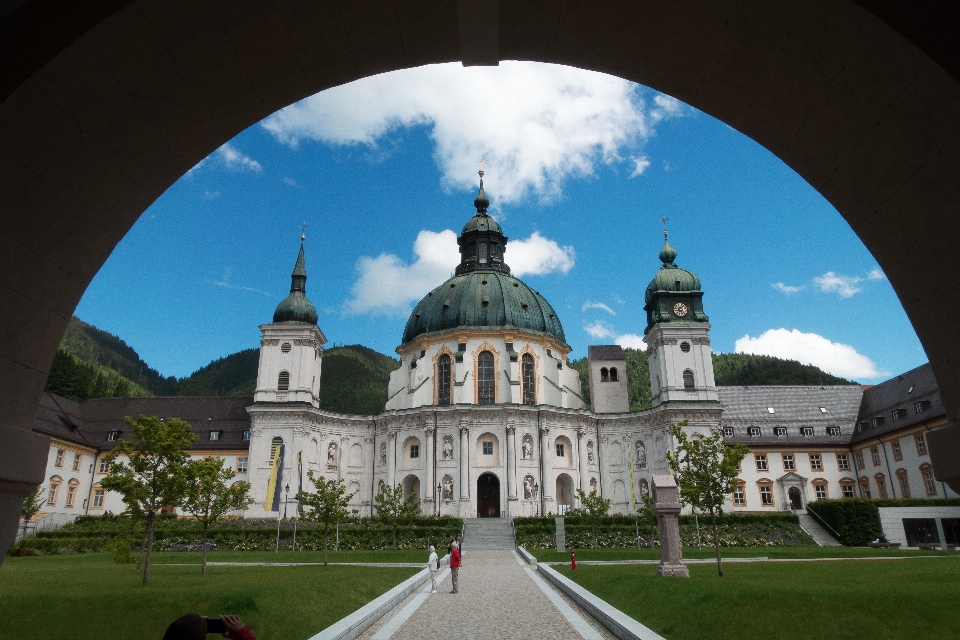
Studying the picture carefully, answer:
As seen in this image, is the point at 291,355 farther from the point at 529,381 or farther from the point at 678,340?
the point at 678,340

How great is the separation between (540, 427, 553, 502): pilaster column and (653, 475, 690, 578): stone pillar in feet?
141

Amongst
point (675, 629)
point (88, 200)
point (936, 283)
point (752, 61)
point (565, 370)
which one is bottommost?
point (675, 629)

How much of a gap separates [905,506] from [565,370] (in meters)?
36.2

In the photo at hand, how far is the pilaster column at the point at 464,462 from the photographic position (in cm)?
6625

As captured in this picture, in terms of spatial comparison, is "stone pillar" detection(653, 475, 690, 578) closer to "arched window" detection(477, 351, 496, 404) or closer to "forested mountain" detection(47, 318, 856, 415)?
"arched window" detection(477, 351, 496, 404)

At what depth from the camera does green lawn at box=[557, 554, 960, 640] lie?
12984 millimetres

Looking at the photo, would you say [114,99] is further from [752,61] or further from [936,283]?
[936,283]

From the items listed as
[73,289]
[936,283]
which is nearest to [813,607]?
[936,283]

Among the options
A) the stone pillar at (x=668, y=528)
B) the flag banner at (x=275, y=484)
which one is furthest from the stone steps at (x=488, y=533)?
the stone pillar at (x=668, y=528)

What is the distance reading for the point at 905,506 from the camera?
5309 cm

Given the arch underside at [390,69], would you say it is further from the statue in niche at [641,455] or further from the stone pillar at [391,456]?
the statue in niche at [641,455]

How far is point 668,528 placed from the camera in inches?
945

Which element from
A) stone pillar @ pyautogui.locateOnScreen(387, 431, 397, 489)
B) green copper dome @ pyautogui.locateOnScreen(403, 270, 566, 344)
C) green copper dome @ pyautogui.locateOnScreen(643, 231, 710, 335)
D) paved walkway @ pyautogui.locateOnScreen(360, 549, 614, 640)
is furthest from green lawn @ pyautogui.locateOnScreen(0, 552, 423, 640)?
green copper dome @ pyautogui.locateOnScreen(643, 231, 710, 335)

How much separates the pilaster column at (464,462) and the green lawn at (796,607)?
46.4 m
